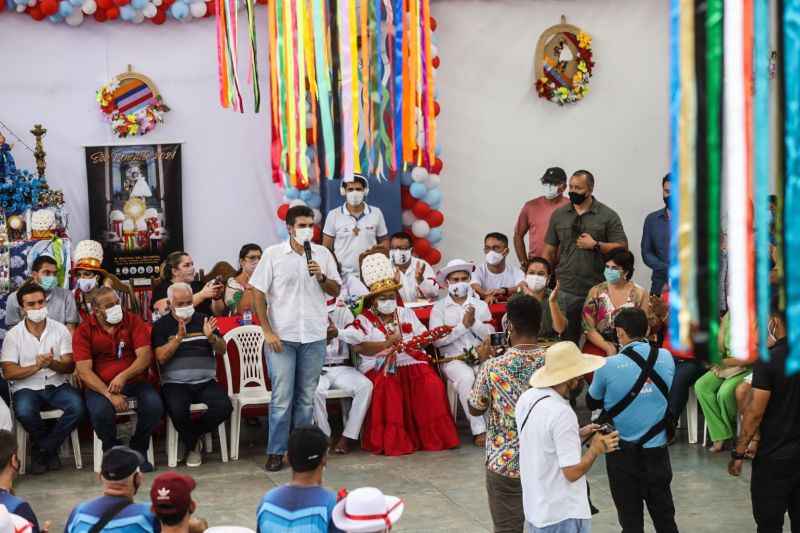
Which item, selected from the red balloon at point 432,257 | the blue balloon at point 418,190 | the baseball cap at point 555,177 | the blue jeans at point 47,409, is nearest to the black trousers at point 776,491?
the blue jeans at point 47,409

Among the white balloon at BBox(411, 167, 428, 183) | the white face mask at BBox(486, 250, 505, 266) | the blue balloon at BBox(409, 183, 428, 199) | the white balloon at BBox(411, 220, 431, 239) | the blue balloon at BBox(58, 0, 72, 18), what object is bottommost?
the white face mask at BBox(486, 250, 505, 266)

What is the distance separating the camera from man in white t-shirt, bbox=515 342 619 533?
12.8ft

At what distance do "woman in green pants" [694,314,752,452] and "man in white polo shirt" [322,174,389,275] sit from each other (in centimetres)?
337

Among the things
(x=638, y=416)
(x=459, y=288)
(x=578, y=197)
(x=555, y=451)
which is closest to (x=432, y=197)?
(x=578, y=197)

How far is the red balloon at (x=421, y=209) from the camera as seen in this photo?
10398 mm

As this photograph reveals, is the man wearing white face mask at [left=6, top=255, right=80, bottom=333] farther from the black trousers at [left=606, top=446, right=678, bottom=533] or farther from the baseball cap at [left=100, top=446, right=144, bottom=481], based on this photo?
the black trousers at [left=606, top=446, right=678, bottom=533]

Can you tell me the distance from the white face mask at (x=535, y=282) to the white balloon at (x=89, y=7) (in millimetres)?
4981

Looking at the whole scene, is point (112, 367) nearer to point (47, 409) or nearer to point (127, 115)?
point (47, 409)

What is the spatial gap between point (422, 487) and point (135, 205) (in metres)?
5.12

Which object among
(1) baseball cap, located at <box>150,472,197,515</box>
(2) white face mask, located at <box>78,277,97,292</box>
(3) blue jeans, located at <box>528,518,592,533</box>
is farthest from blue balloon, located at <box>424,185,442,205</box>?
(1) baseball cap, located at <box>150,472,197,515</box>

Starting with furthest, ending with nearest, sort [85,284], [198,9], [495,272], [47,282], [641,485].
→ [198,9], [495,272], [85,284], [47,282], [641,485]

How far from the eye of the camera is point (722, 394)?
7.27 metres

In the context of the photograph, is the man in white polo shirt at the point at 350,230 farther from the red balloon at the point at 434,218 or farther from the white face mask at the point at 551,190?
the white face mask at the point at 551,190

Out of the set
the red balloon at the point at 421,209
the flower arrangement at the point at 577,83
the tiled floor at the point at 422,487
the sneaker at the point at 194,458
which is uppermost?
the flower arrangement at the point at 577,83
